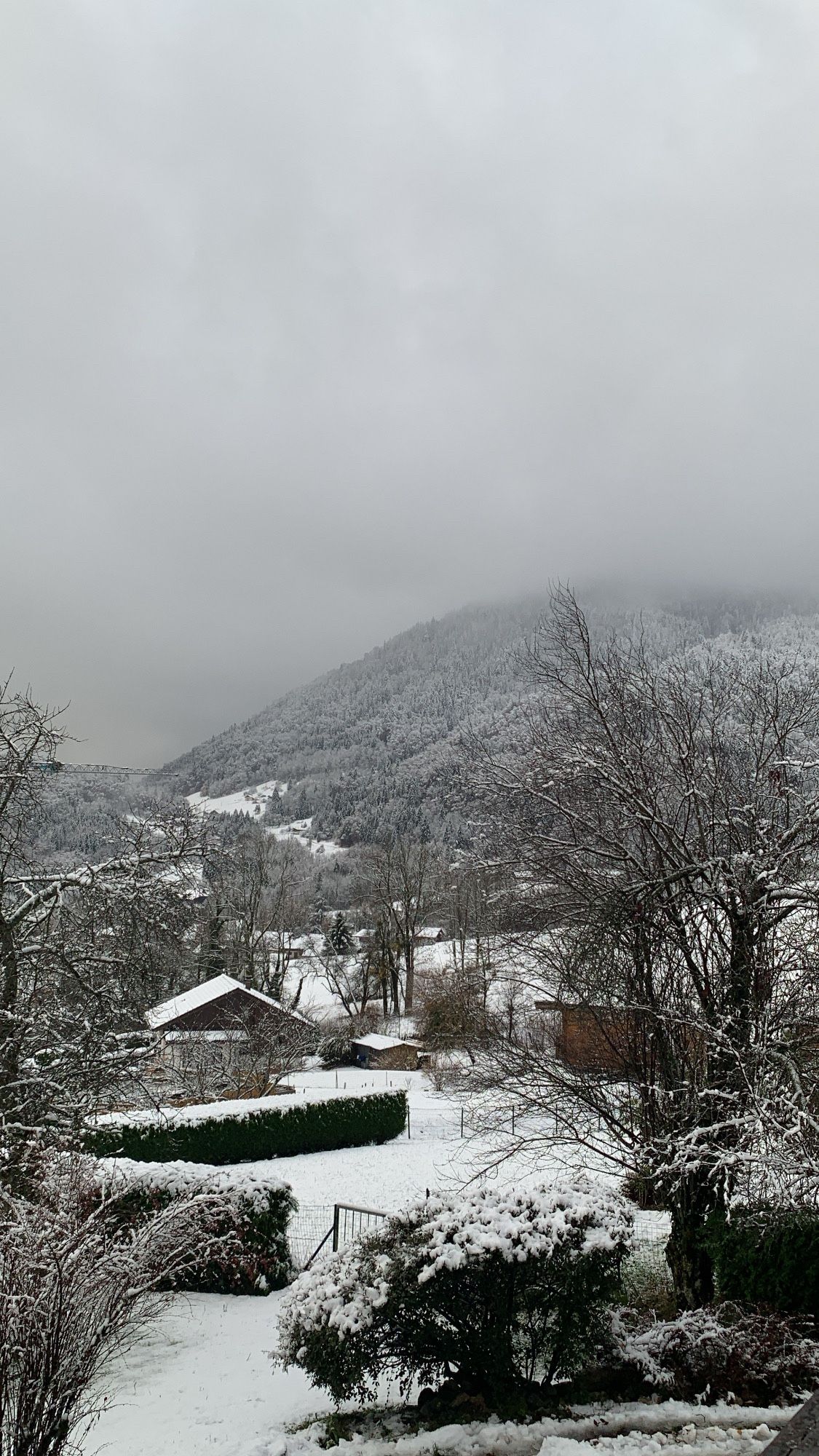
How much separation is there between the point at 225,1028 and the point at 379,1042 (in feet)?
31.8

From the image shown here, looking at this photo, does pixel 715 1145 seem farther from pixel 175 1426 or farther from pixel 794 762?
pixel 175 1426

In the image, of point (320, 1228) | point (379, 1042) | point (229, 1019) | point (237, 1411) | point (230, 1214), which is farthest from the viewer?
point (379, 1042)

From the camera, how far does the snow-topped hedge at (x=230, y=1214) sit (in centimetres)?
1052

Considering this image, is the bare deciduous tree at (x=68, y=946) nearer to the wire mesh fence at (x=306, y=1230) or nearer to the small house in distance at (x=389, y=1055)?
the wire mesh fence at (x=306, y=1230)

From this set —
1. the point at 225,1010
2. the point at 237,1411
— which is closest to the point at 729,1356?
the point at 237,1411

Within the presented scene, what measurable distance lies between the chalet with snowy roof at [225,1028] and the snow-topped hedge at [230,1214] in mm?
15914

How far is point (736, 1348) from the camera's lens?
6.45 m

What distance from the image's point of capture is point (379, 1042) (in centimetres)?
3862

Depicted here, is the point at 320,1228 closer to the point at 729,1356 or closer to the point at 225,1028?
the point at 729,1356

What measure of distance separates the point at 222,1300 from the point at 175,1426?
14.0 feet

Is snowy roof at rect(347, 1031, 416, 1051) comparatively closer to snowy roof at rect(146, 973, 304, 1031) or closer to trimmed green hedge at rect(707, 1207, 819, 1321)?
snowy roof at rect(146, 973, 304, 1031)

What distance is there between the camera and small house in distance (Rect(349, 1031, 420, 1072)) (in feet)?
124

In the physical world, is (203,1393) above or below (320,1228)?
above

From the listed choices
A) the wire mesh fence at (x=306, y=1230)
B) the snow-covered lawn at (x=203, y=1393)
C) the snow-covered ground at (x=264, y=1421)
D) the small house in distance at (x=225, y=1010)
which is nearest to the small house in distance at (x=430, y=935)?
the small house in distance at (x=225, y=1010)
